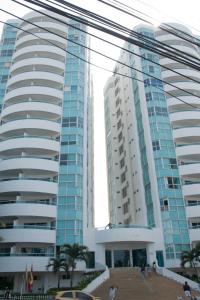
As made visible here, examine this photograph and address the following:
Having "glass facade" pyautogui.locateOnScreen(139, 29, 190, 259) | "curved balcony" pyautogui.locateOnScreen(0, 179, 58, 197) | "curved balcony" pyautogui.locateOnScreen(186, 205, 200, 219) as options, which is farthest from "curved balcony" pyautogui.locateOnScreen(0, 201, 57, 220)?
"curved balcony" pyautogui.locateOnScreen(186, 205, 200, 219)

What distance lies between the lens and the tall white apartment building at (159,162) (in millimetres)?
43728

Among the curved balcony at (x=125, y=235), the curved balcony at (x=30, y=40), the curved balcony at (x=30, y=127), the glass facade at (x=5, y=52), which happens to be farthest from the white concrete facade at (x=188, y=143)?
the glass facade at (x=5, y=52)

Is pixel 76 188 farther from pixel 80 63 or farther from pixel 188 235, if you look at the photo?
pixel 80 63

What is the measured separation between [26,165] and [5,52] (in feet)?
92.4

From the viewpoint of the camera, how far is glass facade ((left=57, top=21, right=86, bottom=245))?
41844 mm

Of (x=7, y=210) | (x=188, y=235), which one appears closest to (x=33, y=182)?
(x=7, y=210)

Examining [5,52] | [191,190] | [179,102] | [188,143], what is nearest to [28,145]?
[191,190]

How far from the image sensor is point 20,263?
37.5 metres

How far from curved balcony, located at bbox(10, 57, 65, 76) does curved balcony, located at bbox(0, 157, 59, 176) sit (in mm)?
18207

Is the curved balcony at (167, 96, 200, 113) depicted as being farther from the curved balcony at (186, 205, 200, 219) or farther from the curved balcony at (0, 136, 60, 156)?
the curved balcony at (0, 136, 60, 156)

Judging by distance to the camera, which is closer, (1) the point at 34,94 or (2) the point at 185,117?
(1) the point at 34,94

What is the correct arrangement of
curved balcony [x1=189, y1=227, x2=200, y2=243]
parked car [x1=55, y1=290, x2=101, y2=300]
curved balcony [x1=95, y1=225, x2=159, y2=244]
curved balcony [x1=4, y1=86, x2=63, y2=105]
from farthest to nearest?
curved balcony [x1=4, y1=86, x2=63, y2=105]
curved balcony [x1=189, y1=227, x2=200, y2=243]
curved balcony [x1=95, y1=225, x2=159, y2=244]
parked car [x1=55, y1=290, x2=101, y2=300]

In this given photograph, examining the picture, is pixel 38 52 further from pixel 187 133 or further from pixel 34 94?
pixel 187 133

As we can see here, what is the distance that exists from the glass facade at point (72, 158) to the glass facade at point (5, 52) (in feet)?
35.1
